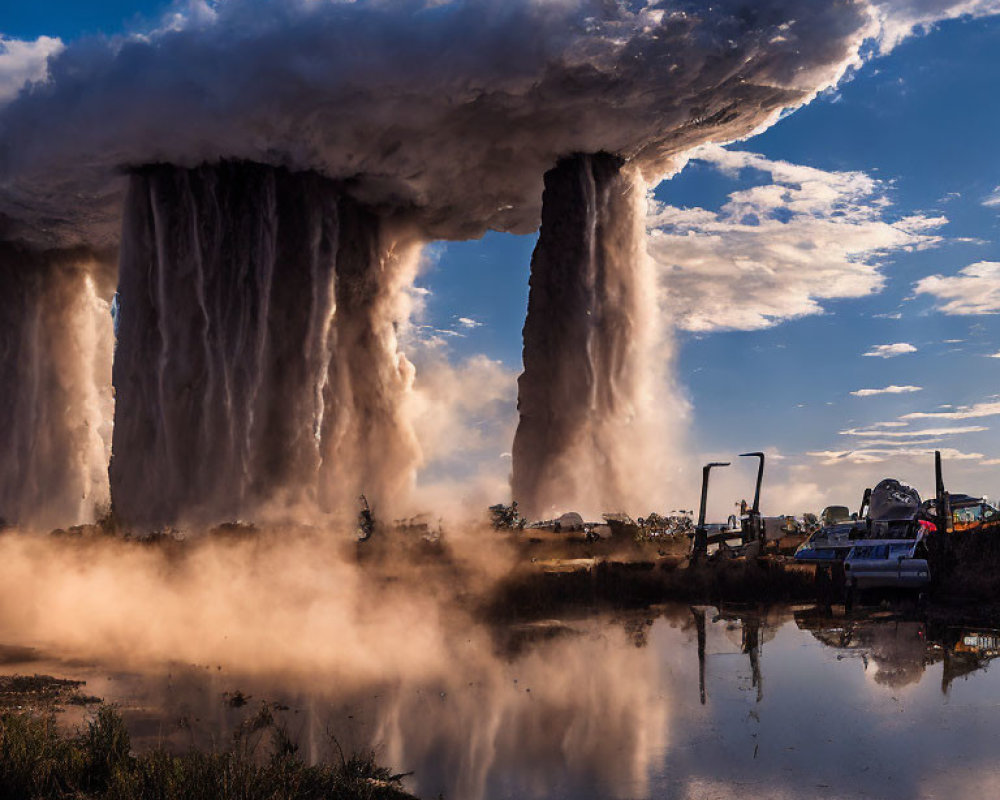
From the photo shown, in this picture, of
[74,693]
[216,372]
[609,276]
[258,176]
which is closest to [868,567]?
[74,693]

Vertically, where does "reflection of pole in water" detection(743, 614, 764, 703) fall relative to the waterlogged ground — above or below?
above

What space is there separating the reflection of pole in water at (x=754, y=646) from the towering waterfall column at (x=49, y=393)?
37.8 meters

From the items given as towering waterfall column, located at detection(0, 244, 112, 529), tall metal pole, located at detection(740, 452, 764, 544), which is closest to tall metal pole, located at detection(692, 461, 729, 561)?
tall metal pole, located at detection(740, 452, 764, 544)

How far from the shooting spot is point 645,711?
1127cm

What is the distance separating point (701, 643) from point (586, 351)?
65.3ft

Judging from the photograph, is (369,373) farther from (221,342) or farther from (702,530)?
(702,530)

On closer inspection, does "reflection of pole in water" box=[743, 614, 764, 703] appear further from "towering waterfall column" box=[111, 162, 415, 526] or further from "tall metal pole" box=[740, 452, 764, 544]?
"towering waterfall column" box=[111, 162, 415, 526]

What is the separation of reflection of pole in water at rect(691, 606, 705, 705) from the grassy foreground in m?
5.17

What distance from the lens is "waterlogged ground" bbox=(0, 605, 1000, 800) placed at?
28.6 ft

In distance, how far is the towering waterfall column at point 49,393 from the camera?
4612 centimetres

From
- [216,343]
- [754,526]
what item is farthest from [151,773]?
[216,343]

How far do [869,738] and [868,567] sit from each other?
10823 millimetres

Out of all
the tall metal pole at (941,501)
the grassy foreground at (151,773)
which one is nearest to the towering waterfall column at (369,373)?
the tall metal pole at (941,501)

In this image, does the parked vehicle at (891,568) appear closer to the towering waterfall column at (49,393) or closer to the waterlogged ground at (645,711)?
the waterlogged ground at (645,711)
